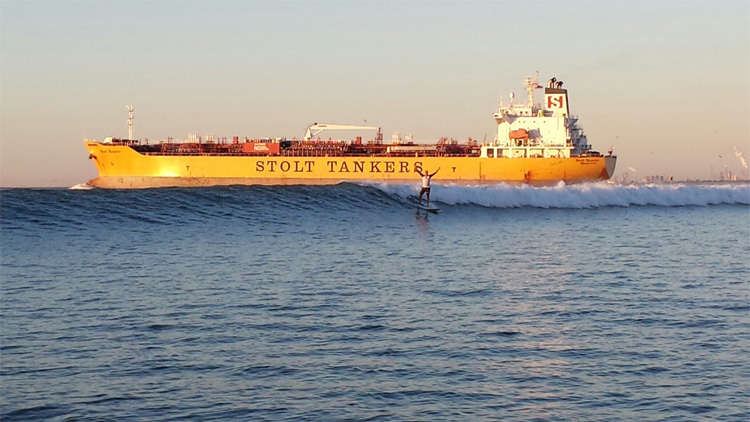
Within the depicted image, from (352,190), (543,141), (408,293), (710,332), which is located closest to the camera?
(710,332)

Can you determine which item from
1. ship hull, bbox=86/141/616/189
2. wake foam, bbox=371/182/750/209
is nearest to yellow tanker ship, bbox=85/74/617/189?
ship hull, bbox=86/141/616/189

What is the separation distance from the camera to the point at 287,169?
5575 centimetres

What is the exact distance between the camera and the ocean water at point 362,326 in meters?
7.93

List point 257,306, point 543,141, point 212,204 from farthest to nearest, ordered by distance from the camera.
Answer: point 543,141, point 212,204, point 257,306

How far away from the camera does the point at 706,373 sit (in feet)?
28.7

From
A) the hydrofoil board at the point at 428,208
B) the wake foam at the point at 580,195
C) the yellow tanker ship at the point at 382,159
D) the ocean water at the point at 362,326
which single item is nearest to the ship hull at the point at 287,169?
the yellow tanker ship at the point at 382,159

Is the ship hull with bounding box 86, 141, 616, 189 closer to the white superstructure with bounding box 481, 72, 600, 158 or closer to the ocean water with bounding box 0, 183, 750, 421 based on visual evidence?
the white superstructure with bounding box 481, 72, 600, 158

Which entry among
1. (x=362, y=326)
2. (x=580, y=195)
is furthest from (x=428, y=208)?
(x=362, y=326)

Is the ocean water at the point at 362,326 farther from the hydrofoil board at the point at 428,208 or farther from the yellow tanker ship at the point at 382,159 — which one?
the yellow tanker ship at the point at 382,159

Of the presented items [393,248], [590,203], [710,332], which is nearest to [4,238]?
[393,248]

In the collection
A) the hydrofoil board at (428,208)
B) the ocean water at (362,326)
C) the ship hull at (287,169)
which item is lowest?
the ocean water at (362,326)

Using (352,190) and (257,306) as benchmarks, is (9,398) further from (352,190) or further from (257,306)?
(352,190)

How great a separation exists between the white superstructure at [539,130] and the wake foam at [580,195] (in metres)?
4.09

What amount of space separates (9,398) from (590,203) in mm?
41564
